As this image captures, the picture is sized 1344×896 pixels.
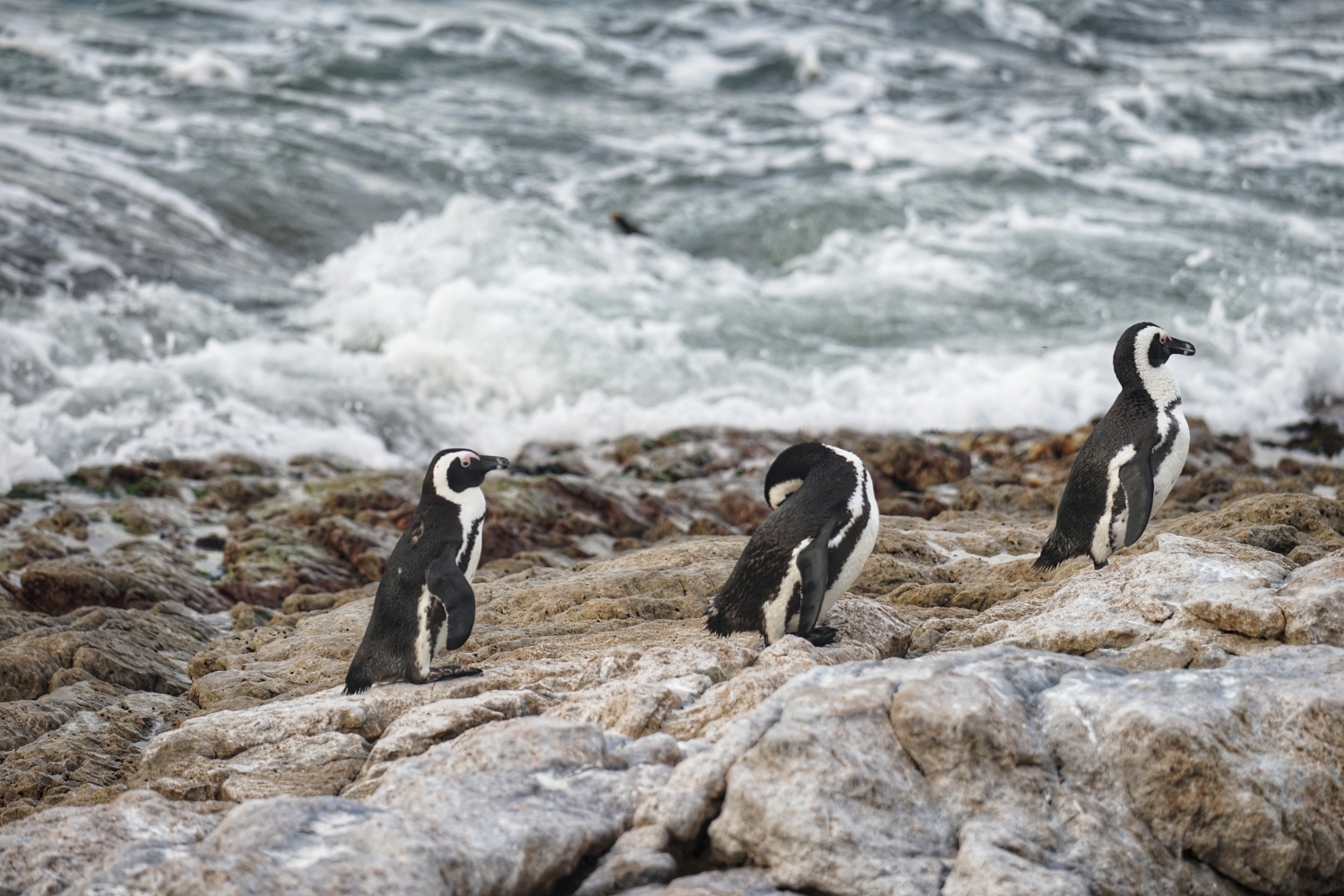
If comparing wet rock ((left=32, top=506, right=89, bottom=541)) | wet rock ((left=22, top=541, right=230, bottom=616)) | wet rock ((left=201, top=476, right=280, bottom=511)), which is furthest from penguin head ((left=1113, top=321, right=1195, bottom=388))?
wet rock ((left=32, top=506, right=89, bottom=541))

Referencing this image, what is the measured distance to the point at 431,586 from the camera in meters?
4.88

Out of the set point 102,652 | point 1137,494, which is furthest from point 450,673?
point 1137,494

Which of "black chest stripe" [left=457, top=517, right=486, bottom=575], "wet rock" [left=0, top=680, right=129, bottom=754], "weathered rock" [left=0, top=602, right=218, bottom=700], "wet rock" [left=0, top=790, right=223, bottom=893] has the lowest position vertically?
"weathered rock" [left=0, top=602, right=218, bottom=700]

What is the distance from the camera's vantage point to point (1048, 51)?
2531 cm

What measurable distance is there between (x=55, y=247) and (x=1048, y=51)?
62.0ft

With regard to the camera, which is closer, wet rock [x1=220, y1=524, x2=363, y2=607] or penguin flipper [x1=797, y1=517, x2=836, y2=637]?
penguin flipper [x1=797, y1=517, x2=836, y2=637]

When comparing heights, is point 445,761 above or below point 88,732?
above

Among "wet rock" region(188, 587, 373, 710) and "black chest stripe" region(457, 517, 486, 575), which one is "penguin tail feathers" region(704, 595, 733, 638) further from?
"wet rock" region(188, 587, 373, 710)

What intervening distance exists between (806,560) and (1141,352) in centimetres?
213

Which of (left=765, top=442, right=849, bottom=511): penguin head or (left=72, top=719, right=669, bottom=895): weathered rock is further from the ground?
(left=765, top=442, right=849, bottom=511): penguin head

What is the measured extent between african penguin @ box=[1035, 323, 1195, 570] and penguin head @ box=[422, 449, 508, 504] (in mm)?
2467

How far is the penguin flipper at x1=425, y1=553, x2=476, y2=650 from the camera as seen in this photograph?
4.75m

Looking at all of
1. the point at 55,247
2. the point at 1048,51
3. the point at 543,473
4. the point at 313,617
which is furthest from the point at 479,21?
the point at 313,617

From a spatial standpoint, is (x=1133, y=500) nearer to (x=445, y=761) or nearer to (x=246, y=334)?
(x=445, y=761)
